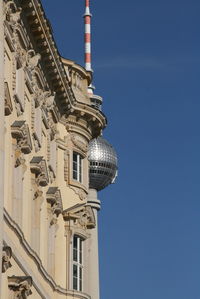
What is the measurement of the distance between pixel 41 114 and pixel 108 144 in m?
45.9

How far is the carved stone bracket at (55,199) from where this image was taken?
42938mm

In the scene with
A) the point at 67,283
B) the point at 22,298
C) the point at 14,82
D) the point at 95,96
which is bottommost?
the point at 22,298

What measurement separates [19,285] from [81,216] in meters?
13.6

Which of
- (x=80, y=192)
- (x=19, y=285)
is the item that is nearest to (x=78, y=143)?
(x=80, y=192)

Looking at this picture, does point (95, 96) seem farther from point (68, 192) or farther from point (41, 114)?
point (41, 114)

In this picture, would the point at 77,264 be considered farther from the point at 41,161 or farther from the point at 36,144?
the point at 41,161

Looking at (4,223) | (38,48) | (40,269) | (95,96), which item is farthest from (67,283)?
(95,96)

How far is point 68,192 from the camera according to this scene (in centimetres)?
4747

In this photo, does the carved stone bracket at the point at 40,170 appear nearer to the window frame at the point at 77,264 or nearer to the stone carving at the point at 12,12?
the stone carving at the point at 12,12

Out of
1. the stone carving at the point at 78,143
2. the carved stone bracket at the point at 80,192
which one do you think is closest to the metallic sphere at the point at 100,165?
the stone carving at the point at 78,143

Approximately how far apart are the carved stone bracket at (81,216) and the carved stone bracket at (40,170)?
497 centimetres

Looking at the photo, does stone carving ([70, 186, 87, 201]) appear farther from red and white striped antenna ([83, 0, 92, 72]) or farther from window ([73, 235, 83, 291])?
red and white striped antenna ([83, 0, 92, 72])

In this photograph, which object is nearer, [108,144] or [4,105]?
[4,105]

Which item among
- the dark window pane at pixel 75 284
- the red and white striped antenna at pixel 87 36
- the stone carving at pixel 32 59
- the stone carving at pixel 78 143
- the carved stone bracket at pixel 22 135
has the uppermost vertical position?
the red and white striped antenna at pixel 87 36
